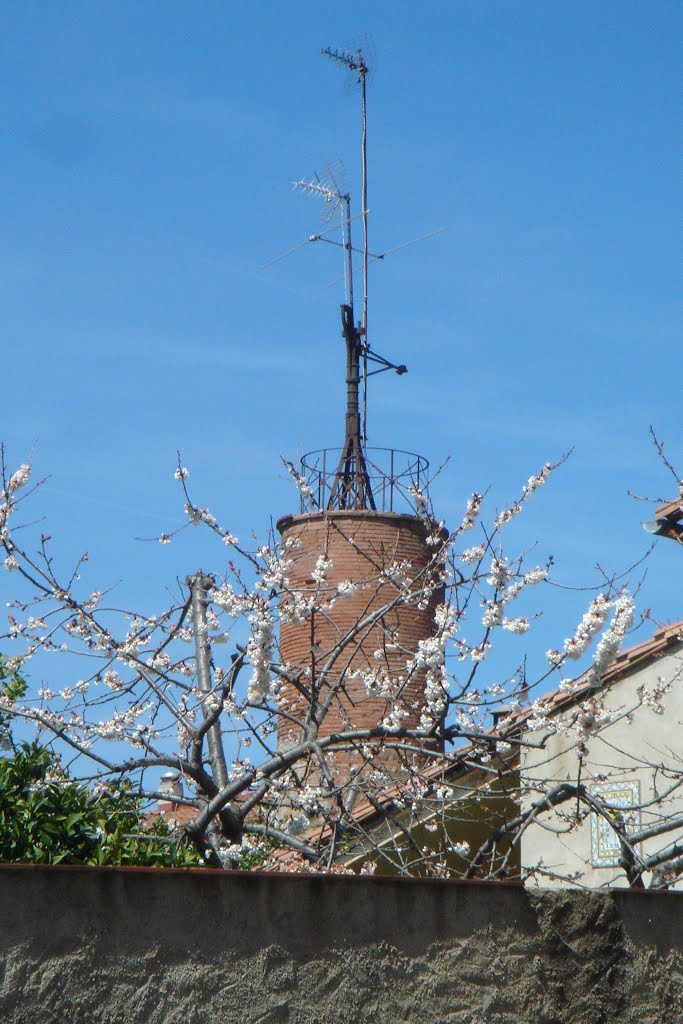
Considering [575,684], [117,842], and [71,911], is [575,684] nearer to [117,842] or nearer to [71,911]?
[117,842]

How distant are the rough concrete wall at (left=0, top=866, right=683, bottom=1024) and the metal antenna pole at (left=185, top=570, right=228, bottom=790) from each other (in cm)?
398

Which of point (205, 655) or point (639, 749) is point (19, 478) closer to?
point (205, 655)

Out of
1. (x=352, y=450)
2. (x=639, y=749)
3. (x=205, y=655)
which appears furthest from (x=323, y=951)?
(x=352, y=450)

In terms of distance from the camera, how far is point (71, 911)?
3.38m

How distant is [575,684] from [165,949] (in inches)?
208

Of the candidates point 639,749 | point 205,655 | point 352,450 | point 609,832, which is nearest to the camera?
point 205,655

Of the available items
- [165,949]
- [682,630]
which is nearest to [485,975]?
[165,949]

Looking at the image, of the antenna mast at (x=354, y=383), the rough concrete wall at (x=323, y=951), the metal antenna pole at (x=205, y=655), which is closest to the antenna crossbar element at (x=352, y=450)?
the antenna mast at (x=354, y=383)

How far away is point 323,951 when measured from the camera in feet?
12.7

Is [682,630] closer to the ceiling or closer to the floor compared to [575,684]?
closer to the ceiling

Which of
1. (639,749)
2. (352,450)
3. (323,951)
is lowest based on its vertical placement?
(323,951)

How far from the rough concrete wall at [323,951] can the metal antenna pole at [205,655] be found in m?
3.98

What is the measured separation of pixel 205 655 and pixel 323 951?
491 centimetres

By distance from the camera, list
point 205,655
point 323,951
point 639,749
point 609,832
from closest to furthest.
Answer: point 323,951 → point 205,655 → point 609,832 → point 639,749
